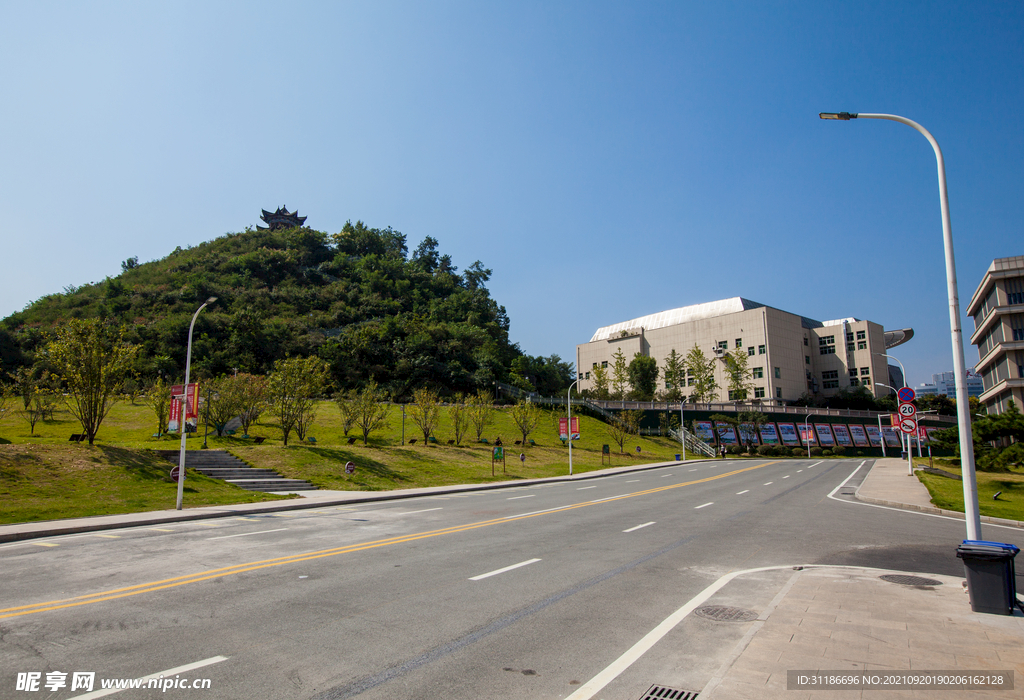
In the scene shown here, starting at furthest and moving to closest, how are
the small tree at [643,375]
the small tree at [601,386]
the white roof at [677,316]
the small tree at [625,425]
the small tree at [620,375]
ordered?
the white roof at [677,316] → the small tree at [620,375] → the small tree at [643,375] → the small tree at [601,386] → the small tree at [625,425]

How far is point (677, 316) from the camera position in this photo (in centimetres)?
12588

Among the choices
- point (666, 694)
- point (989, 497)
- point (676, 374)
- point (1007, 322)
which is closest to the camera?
point (666, 694)

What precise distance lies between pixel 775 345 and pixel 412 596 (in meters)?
107

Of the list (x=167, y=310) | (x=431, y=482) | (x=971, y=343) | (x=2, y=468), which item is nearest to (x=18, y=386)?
(x=2, y=468)

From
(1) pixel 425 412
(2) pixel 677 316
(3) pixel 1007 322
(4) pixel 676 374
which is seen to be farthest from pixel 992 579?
(2) pixel 677 316

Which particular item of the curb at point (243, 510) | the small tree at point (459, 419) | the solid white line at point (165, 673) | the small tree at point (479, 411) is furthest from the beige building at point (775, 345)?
the solid white line at point (165, 673)

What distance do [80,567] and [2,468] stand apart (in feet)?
44.8

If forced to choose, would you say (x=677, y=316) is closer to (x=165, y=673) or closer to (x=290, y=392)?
(x=290, y=392)

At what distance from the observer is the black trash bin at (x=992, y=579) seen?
6.50 metres

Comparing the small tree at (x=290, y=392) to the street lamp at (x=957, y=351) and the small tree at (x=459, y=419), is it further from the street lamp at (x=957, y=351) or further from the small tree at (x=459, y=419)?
the street lamp at (x=957, y=351)

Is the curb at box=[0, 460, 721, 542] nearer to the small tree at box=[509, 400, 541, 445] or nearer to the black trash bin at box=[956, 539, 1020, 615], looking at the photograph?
the black trash bin at box=[956, 539, 1020, 615]

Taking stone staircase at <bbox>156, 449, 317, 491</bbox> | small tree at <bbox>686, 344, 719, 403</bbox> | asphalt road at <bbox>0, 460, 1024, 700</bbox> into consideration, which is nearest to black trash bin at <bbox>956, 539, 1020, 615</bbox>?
asphalt road at <bbox>0, 460, 1024, 700</bbox>

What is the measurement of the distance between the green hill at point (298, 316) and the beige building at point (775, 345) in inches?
973

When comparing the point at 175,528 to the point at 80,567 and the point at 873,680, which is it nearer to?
the point at 80,567
